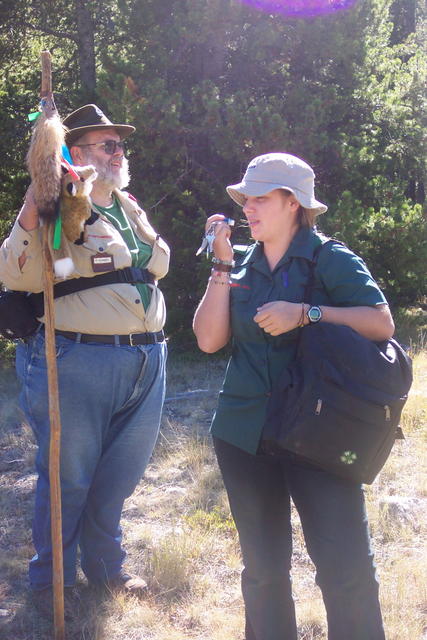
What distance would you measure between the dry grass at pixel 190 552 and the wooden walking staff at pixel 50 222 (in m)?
0.46

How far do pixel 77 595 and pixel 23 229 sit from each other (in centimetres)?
177

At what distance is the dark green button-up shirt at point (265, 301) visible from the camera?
93.2 inches

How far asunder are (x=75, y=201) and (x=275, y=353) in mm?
950

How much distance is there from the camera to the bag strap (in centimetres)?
297

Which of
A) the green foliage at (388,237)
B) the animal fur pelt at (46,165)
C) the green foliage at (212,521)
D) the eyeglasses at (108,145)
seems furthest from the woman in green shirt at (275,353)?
the green foliage at (388,237)

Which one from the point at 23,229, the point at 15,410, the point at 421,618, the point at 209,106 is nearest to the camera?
the point at 23,229

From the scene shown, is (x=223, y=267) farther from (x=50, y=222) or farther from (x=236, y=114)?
(x=236, y=114)

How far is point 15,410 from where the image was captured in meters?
6.46

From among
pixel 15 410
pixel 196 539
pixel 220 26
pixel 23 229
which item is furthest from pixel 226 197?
pixel 23 229

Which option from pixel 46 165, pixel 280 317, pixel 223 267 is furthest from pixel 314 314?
pixel 46 165

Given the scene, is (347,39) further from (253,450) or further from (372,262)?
(253,450)

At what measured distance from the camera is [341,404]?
222cm

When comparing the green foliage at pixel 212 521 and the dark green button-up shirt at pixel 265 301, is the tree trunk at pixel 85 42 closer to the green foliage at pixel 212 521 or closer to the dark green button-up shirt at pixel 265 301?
the green foliage at pixel 212 521

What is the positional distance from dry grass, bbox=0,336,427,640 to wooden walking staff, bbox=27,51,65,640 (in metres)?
0.46
